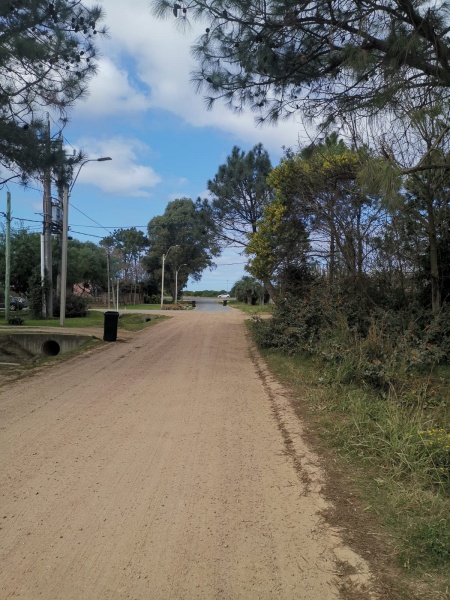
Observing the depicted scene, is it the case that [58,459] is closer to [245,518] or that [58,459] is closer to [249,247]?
[245,518]

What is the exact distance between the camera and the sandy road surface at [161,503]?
3094 millimetres

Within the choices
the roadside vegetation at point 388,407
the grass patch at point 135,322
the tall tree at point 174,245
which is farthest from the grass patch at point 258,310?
the tall tree at point 174,245

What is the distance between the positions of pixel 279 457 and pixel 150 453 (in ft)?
4.51

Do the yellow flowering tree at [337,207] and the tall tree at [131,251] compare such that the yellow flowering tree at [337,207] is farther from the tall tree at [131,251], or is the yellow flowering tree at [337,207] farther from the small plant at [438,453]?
the tall tree at [131,251]

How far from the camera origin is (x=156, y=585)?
3.04m

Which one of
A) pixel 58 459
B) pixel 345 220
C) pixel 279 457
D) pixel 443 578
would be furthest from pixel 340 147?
pixel 443 578

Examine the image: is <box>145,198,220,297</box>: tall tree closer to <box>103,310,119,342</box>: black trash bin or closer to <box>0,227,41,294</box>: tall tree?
<box>0,227,41,294</box>: tall tree

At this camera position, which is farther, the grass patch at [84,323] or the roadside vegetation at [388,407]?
the grass patch at [84,323]

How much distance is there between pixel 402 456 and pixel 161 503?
2.27 m

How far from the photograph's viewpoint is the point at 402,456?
187 inches

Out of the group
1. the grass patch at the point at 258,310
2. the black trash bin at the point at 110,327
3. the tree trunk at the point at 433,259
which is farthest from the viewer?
the grass patch at the point at 258,310

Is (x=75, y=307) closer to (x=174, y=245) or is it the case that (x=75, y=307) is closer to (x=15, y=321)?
(x=15, y=321)

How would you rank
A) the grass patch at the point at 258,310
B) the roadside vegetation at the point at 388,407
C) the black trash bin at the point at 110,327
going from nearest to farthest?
the roadside vegetation at the point at 388,407 → the black trash bin at the point at 110,327 → the grass patch at the point at 258,310

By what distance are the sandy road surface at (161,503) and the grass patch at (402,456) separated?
1.21 ft
